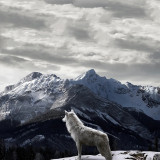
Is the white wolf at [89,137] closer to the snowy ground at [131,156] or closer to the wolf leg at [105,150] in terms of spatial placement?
the wolf leg at [105,150]

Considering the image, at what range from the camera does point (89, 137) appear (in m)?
24.9

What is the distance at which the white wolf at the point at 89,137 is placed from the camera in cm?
2472

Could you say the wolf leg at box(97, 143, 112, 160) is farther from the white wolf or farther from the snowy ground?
the snowy ground

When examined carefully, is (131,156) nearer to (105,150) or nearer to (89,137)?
(105,150)

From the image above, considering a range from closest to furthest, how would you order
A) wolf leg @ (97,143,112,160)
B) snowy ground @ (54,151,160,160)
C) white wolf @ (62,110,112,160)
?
white wolf @ (62,110,112,160), wolf leg @ (97,143,112,160), snowy ground @ (54,151,160,160)

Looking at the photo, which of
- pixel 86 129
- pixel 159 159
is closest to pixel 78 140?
pixel 86 129

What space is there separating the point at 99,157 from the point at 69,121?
358 centimetres

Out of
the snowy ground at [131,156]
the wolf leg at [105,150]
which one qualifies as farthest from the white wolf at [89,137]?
the snowy ground at [131,156]

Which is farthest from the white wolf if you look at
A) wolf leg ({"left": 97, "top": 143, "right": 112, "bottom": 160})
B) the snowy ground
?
the snowy ground

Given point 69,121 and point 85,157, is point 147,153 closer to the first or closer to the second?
point 85,157

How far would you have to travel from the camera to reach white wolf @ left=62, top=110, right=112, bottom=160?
24719 mm

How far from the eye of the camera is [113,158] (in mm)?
26469

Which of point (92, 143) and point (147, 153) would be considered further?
point (147, 153)

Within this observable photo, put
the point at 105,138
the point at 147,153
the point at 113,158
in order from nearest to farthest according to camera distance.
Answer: the point at 105,138, the point at 113,158, the point at 147,153
